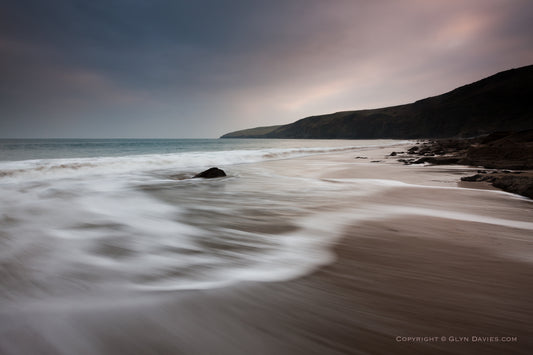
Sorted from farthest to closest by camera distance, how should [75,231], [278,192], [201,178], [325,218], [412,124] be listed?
[412,124] → [201,178] → [278,192] → [325,218] → [75,231]

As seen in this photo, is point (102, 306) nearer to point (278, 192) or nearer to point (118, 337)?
point (118, 337)

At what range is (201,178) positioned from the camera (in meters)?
6.33

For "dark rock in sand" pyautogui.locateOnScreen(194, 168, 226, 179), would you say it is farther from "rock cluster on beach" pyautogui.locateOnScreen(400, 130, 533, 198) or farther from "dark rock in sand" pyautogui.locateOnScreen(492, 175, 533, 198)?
"dark rock in sand" pyautogui.locateOnScreen(492, 175, 533, 198)

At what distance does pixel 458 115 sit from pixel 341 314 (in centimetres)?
8474

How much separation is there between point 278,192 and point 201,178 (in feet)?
8.91

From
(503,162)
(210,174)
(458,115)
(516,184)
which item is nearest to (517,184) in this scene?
(516,184)

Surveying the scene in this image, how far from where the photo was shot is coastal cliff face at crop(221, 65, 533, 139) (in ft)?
184

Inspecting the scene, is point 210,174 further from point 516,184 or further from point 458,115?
point 458,115

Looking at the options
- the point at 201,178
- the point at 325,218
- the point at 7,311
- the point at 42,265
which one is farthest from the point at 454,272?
the point at 201,178

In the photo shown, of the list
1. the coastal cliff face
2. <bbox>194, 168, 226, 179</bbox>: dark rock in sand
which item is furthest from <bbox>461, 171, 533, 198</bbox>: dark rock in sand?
the coastal cliff face

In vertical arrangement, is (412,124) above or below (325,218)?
above

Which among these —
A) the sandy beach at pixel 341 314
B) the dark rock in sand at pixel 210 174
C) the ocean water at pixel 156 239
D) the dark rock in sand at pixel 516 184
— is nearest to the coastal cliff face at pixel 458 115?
the dark rock in sand at pixel 516 184

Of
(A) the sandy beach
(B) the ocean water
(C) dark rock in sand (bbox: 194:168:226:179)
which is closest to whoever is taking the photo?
(A) the sandy beach

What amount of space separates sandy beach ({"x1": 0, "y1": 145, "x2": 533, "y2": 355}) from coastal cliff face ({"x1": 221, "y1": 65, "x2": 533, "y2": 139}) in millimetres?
63635
